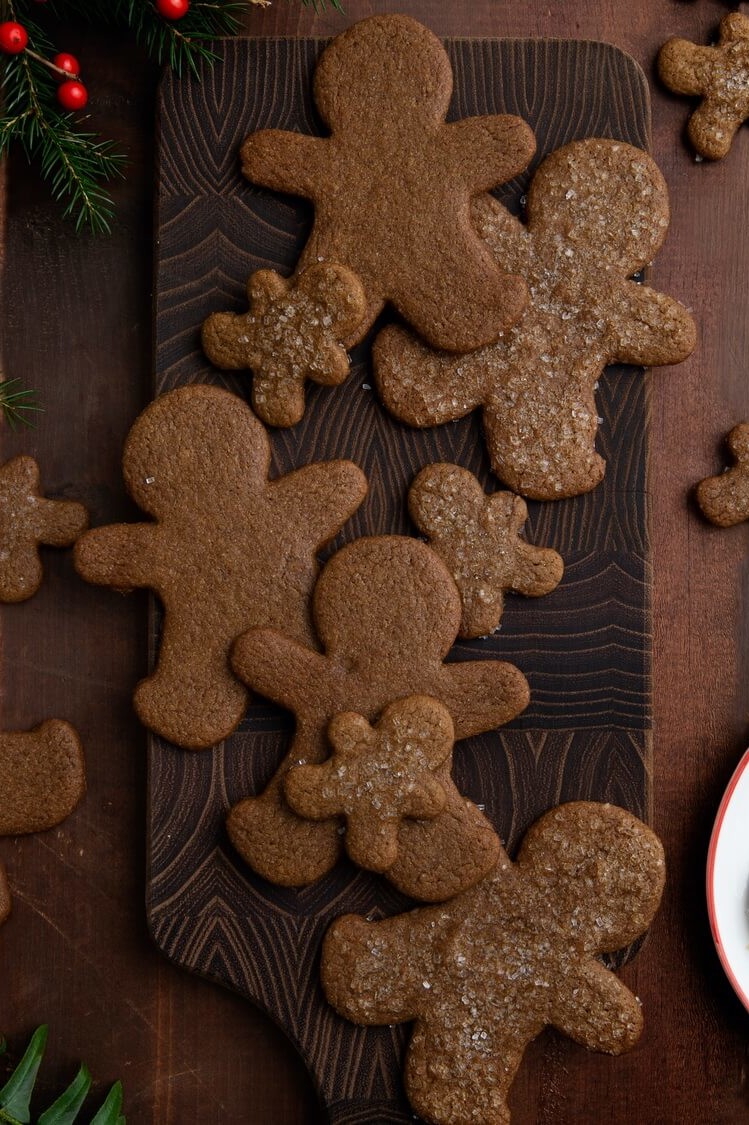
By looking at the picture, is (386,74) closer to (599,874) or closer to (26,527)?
(26,527)

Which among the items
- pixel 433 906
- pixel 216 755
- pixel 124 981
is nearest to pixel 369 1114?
pixel 433 906

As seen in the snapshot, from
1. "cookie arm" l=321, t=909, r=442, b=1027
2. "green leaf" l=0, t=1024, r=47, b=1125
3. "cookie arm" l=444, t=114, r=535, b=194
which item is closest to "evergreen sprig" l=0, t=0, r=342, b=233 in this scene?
"cookie arm" l=444, t=114, r=535, b=194

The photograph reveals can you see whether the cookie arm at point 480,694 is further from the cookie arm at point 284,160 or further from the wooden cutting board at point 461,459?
the cookie arm at point 284,160

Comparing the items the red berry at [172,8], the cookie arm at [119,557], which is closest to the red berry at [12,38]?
the red berry at [172,8]

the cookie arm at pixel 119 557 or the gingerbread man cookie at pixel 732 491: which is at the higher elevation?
the gingerbread man cookie at pixel 732 491

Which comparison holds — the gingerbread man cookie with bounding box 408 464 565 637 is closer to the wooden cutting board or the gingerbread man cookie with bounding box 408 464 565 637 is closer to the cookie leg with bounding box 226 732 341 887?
the wooden cutting board

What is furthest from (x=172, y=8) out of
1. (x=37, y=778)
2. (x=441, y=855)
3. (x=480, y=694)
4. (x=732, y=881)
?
(x=732, y=881)
